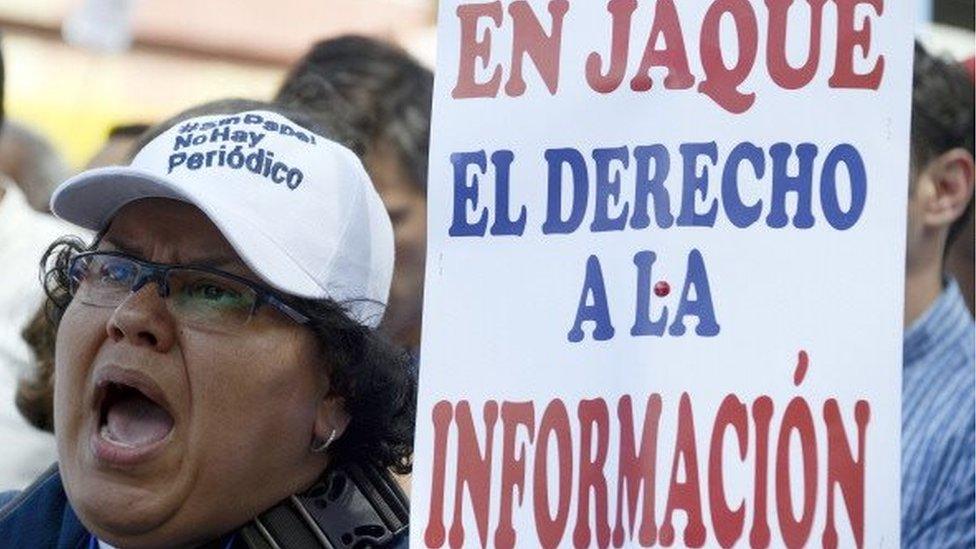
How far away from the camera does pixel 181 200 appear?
266 centimetres

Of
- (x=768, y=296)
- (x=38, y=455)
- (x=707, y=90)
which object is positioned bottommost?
(x=38, y=455)

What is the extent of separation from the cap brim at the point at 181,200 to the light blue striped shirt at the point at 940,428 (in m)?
0.91

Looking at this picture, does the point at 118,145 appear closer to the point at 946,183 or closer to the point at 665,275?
the point at 946,183

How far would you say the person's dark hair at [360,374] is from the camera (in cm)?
270

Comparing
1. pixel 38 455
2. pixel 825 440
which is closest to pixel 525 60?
pixel 825 440

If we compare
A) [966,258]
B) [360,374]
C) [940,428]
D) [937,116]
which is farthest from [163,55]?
[360,374]

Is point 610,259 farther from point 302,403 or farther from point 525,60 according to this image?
point 302,403

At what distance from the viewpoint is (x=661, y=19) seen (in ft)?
7.90

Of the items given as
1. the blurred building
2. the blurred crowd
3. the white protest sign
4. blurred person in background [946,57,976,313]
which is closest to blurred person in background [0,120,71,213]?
the blurred crowd

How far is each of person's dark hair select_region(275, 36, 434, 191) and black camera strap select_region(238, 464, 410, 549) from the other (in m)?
1.16

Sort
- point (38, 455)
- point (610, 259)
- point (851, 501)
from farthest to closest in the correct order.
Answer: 1. point (38, 455)
2. point (610, 259)
3. point (851, 501)

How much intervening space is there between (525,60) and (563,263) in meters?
0.24

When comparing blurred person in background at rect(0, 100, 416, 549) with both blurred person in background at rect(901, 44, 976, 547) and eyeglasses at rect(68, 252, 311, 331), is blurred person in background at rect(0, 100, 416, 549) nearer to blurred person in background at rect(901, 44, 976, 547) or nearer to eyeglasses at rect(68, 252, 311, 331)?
eyeglasses at rect(68, 252, 311, 331)

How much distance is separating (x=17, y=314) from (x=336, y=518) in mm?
1455
